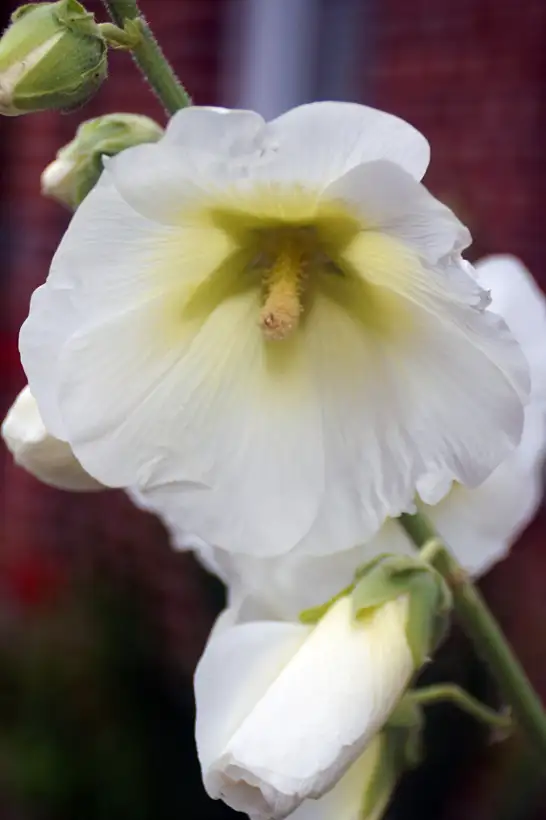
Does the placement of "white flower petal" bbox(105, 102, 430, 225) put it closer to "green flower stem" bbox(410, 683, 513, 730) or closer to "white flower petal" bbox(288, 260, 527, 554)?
"white flower petal" bbox(288, 260, 527, 554)

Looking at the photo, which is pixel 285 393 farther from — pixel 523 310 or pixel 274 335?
pixel 523 310

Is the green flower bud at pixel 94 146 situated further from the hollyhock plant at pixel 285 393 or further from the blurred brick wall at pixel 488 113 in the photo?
the blurred brick wall at pixel 488 113

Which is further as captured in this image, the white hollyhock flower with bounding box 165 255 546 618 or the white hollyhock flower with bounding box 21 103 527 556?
the white hollyhock flower with bounding box 165 255 546 618

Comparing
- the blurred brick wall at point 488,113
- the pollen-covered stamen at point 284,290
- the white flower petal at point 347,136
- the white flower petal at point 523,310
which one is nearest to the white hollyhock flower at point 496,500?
the white flower petal at point 523,310

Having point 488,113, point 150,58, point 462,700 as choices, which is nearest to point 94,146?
point 150,58

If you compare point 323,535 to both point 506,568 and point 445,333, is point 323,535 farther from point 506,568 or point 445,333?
point 506,568

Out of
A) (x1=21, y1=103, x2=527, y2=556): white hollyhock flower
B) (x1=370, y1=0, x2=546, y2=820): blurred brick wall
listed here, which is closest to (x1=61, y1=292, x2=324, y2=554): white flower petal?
(x1=21, y1=103, x2=527, y2=556): white hollyhock flower

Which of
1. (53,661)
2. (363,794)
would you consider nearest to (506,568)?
(53,661)

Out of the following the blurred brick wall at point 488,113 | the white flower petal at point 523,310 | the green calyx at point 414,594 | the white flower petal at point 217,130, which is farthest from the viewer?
the blurred brick wall at point 488,113
